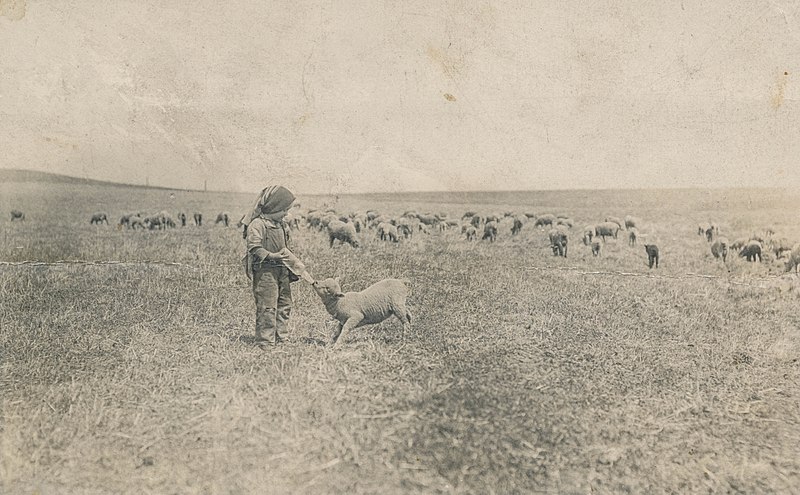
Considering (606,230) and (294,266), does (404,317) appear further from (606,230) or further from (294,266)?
(606,230)

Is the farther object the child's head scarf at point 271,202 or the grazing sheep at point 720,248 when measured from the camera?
the grazing sheep at point 720,248

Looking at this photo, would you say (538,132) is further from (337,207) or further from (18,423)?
(18,423)

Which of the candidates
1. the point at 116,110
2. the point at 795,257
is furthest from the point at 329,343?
the point at 795,257

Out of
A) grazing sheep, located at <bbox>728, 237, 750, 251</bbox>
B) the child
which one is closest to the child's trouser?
the child

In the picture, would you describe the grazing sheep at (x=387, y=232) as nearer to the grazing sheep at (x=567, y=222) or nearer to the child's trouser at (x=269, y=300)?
the child's trouser at (x=269, y=300)

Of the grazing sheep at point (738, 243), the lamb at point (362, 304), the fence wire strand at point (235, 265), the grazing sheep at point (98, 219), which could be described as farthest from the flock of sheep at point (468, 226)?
the grazing sheep at point (98, 219)

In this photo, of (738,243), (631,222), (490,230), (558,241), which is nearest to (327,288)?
(490,230)
